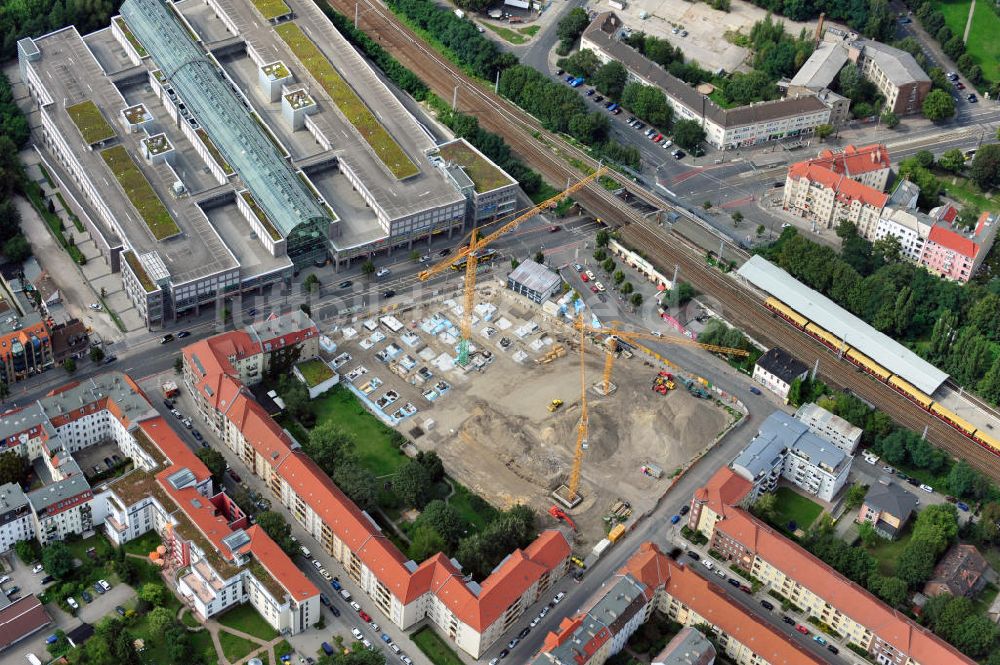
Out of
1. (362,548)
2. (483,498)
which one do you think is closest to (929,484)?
(483,498)

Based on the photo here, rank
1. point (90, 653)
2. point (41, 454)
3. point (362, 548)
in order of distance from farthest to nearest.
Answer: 1. point (41, 454)
2. point (362, 548)
3. point (90, 653)

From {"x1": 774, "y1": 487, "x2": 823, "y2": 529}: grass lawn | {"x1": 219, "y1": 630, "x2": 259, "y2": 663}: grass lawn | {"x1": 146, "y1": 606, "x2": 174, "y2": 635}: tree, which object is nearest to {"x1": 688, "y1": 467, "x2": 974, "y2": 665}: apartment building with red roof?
{"x1": 774, "y1": 487, "x2": 823, "y2": 529}: grass lawn

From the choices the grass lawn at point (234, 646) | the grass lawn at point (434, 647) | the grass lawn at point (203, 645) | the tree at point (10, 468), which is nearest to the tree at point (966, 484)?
the grass lawn at point (434, 647)

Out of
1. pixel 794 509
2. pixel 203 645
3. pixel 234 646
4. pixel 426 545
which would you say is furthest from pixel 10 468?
pixel 794 509

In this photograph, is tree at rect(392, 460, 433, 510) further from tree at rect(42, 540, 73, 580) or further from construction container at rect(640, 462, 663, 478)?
tree at rect(42, 540, 73, 580)

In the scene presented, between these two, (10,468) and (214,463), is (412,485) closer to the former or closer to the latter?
(214,463)

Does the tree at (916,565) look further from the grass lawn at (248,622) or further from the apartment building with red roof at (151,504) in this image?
the grass lawn at (248,622)

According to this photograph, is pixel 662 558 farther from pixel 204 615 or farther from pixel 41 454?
pixel 41 454
